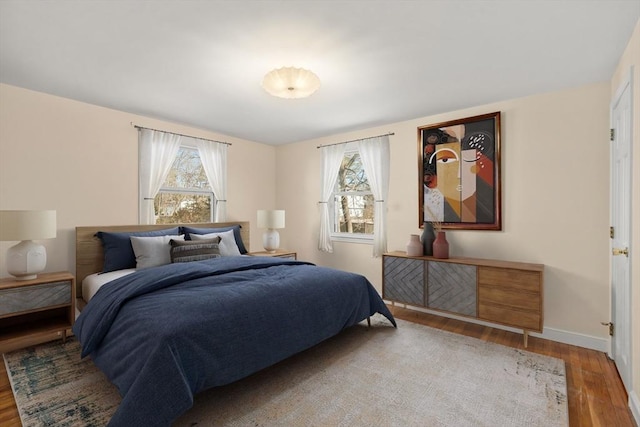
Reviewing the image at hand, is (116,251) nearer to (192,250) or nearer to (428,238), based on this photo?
(192,250)

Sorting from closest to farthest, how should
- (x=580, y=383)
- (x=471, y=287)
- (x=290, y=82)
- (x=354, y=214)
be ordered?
(x=580, y=383), (x=290, y=82), (x=471, y=287), (x=354, y=214)

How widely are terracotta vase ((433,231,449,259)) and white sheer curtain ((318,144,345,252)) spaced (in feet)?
5.47

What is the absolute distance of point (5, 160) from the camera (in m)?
2.86

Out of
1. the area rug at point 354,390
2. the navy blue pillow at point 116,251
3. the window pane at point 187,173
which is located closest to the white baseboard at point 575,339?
the area rug at point 354,390

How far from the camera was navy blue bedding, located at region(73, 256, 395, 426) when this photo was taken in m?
1.59

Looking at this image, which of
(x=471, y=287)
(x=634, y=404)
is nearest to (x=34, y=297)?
(x=471, y=287)

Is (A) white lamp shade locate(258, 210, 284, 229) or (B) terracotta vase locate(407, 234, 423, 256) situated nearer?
(B) terracotta vase locate(407, 234, 423, 256)

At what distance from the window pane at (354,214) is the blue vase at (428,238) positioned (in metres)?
0.96

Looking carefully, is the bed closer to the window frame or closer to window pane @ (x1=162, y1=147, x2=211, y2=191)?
the window frame

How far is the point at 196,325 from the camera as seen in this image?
5.90 feet

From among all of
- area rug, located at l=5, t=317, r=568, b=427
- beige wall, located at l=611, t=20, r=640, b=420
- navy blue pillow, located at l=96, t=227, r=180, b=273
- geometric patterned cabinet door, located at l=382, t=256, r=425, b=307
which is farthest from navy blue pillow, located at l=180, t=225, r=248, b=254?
beige wall, located at l=611, t=20, r=640, b=420

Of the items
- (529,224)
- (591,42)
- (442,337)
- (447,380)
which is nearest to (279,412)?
(447,380)

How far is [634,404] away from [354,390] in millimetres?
1613

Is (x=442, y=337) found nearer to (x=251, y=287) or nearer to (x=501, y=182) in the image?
(x=501, y=182)
